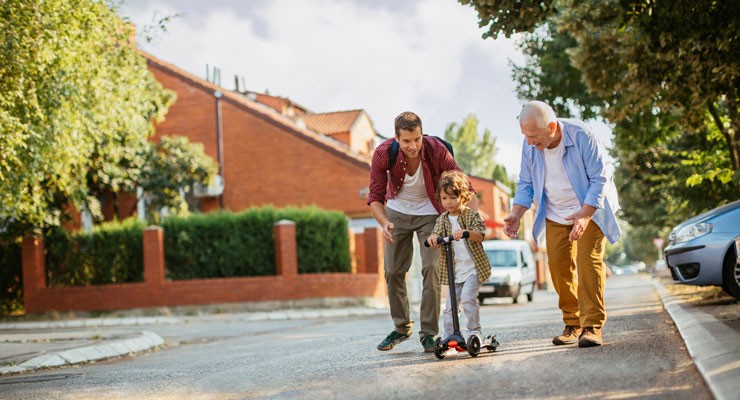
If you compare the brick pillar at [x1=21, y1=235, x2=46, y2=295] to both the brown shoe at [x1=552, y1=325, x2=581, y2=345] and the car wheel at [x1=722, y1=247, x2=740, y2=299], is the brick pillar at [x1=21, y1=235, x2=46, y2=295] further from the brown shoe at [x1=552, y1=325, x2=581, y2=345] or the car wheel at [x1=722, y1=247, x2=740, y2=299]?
the brown shoe at [x1=552, y1=325, x2=581, y2=345]

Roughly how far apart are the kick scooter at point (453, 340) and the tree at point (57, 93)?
820 centimetres

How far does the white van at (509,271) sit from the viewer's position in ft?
77.5

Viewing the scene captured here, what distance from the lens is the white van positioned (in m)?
23.6

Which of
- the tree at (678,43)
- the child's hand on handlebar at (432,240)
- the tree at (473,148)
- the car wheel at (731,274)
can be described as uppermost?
the tree at (473,148)

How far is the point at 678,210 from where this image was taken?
74.9 ft

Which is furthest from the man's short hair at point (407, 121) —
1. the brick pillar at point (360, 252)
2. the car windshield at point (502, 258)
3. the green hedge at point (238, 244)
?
the brick pillar at point (360, 252)

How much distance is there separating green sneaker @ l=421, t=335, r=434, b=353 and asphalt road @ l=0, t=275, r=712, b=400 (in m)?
0.07

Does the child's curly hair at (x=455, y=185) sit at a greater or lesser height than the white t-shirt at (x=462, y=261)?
greater

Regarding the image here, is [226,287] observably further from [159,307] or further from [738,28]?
[738,28]

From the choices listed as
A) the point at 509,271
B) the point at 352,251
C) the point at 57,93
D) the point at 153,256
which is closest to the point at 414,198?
the point at 57,93

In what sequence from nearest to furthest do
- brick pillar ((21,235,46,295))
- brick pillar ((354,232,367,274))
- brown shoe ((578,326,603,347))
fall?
brown shoe ((578,326,603,347))
brick pillar ((21,235,46,295))
brick pillar ((354,232,367,274))

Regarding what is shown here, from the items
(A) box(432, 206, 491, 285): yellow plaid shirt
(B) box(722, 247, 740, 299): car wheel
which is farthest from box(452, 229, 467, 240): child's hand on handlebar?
(B) box(722, 247, 740, 299): car wheel

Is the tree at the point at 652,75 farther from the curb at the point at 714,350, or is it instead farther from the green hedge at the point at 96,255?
the green hedge at the point at 96,255

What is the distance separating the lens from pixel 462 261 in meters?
7.03
